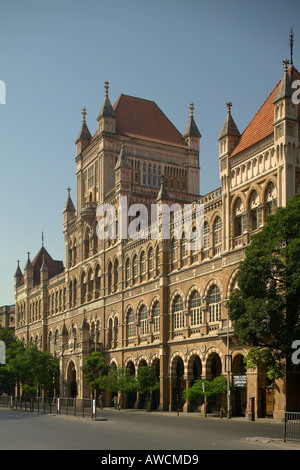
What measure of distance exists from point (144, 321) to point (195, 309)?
10.2 metres

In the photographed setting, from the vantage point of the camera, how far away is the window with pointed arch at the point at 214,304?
1738 inches

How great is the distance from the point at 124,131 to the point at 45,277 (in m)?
31.9

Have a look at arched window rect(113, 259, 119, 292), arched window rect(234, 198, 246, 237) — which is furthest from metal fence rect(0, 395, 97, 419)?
arched window rect(113, 259, 119, 292)

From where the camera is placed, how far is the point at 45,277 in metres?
92.3

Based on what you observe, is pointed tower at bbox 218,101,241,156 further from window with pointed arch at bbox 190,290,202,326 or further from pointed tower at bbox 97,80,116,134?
pointed tower at bbox 97,80,116,134

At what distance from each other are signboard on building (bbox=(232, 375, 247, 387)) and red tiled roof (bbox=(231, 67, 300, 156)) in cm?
1449

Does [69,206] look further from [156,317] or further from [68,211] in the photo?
[156,317]

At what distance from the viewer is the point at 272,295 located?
3075 cm

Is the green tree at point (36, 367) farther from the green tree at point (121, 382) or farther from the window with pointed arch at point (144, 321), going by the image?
the window with pointed arch at point (144, 321)

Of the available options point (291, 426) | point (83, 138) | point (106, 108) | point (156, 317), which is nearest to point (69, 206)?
point (83, 138)

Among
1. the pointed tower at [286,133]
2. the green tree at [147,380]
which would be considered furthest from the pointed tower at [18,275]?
the pointed tower at [286,133]

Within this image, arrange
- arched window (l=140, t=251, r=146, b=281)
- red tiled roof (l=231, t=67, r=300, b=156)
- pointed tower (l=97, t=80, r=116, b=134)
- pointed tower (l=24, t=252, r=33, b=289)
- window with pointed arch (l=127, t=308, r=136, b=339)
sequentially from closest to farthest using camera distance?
red tiled roof (l=231, t=67, r=300, b=156), arched window (l=140, t=251, r=146, b=281), window with pointed arch (l=127, t=308, r=136, b=339), pointed tower (l=97, t=80, r=116, b=134), pointed tower (l=24, t=252, r=33, b=289)

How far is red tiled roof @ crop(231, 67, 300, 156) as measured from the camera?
40.3 m

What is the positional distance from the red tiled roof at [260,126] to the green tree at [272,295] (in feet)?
32.0
